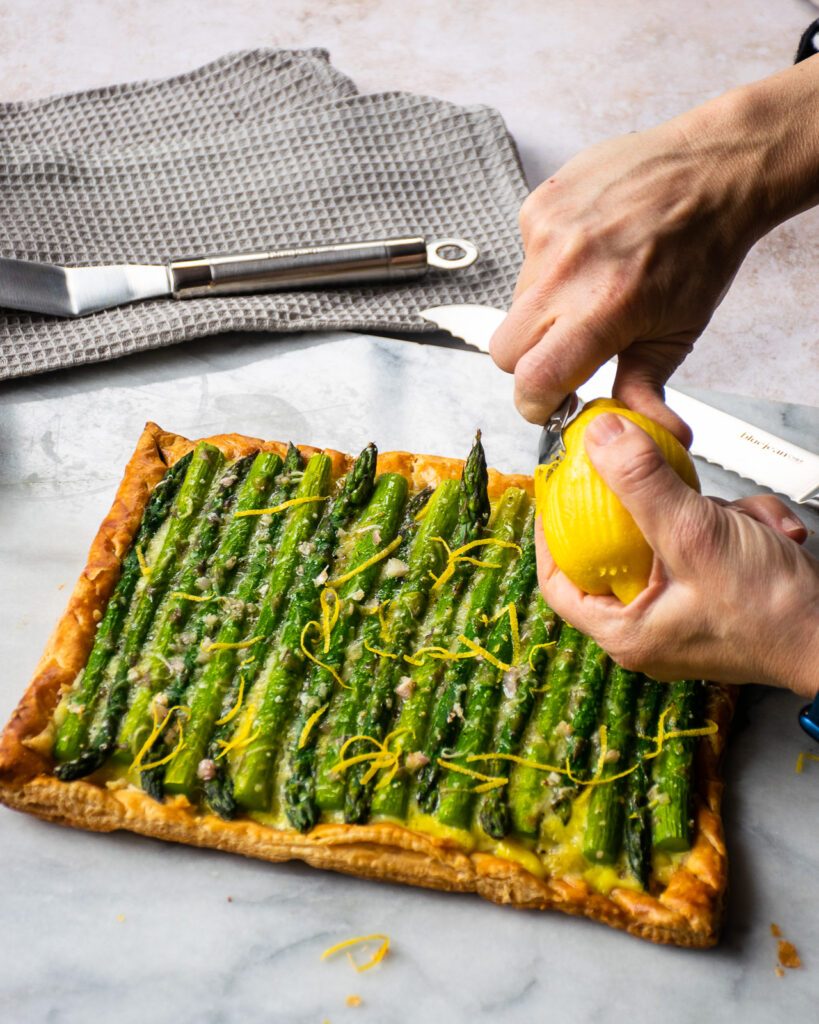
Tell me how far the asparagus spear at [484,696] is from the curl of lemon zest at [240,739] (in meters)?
0.59

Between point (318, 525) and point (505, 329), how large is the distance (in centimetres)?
106

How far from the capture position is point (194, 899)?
11.0 ft

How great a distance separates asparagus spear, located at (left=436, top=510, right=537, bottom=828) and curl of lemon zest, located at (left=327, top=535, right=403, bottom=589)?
0.40 m

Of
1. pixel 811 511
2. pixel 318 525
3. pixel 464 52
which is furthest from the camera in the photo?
pixel 464 52

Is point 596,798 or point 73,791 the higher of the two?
point 596,798

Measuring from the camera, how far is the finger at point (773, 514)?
3.76 m

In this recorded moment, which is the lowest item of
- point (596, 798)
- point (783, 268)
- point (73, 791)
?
point (73, 791)

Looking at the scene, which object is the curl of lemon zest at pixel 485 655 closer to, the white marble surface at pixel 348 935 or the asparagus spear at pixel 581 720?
the asparagus spear at pixel 581 720

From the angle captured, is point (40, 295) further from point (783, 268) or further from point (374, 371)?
point (783, 268)

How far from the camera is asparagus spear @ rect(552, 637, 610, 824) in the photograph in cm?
334

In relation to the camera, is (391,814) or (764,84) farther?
(764,84)

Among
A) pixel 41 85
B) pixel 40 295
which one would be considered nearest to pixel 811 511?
pixel 40 295

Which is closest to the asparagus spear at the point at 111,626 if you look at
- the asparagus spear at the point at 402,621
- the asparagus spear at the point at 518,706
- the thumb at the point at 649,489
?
the asparagus spear at the point at 402,621

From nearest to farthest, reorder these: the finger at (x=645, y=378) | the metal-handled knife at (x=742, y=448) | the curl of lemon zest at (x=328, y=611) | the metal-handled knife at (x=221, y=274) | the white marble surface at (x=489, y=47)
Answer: the finger at (x=645, y=378) < the curl of lemon zest at (x=328, y=611) < the metal-handled knife at (x=742, y=448) < the metal-handled knife at (x=221, y=274) < the white marble surface at (x=489, y=47)
